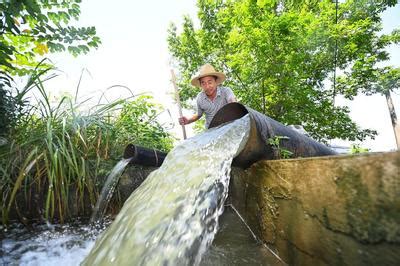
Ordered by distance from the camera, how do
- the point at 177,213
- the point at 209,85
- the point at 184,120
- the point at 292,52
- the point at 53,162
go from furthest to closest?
the point at 292,52 < the point at 184,120 < the point at 209,85 < the point at 53,162 < the point at 177,213

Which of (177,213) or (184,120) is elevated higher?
(184,120)

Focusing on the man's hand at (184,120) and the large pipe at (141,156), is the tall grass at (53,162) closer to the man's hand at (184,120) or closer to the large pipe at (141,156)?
the large pipe at (141,156)

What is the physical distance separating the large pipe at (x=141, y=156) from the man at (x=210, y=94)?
43.7 inches

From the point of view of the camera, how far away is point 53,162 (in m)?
2.62

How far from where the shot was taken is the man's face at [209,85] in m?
3.94

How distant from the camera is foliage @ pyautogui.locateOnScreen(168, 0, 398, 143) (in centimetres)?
777

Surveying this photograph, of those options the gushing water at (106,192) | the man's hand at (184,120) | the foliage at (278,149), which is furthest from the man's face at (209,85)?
the foliage at (278,149)

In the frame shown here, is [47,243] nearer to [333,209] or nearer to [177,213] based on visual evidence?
[177,213]

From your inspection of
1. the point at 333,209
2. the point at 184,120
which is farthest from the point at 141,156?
the point at 333,209

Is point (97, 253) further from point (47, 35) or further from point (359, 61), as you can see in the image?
point (359, 61)

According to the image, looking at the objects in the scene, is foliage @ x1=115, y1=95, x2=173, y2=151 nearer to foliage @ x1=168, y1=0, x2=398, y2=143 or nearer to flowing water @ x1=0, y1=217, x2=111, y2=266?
→ flowing water @ x1=0, y1=217, x2=111, y2=266

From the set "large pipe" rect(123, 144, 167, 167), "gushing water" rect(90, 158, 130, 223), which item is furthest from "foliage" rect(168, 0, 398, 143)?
"gushing water" rect(90, 158, 130, 223)

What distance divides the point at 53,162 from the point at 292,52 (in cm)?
715

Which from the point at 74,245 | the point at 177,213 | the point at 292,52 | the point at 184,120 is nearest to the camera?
the point at 177,213
